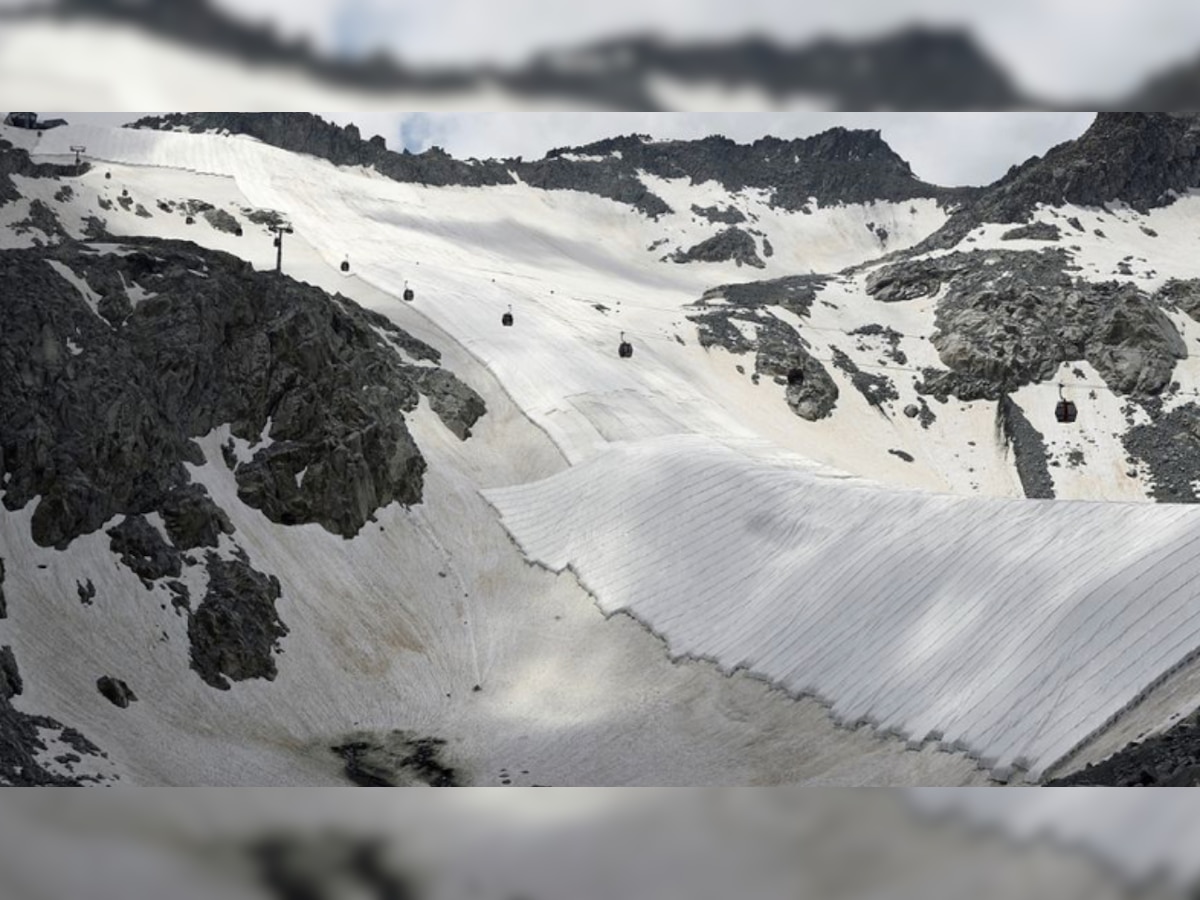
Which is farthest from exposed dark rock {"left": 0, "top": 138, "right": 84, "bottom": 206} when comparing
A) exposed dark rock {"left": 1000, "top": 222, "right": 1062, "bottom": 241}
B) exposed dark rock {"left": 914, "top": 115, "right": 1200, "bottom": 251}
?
exposed dark rock {"left": 1000, "top": 222, "right": 1062, "bottom": 241}

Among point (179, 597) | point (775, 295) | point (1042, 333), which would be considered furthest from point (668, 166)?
point (179, 597)

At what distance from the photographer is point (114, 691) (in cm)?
3306

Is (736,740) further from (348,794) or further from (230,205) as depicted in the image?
(230,205)

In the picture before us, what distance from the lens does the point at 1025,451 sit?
247 ft

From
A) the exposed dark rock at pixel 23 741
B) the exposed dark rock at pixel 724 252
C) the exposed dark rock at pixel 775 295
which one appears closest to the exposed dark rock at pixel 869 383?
the exposed dark rock at pixel 775 295

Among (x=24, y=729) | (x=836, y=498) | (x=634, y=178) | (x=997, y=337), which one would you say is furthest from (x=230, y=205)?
(x=634, y=178)

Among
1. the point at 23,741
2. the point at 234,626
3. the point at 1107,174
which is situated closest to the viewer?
the point at 23,741

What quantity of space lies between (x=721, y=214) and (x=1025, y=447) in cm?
9178

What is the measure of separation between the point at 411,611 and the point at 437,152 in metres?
108

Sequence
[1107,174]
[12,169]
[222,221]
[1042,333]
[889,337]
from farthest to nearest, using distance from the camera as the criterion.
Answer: [1107,174] → [889,337] → [1042,333] → [222,221] → [12,169]

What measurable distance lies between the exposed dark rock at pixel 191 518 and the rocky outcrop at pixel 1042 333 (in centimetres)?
5250

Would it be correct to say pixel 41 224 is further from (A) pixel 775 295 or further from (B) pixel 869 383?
(A) pixel 775 295

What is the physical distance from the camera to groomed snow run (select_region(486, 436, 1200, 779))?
80.8 ft

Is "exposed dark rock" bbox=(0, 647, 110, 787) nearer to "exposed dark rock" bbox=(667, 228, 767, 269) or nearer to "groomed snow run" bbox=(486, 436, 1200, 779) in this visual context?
"groomed snow run" bbox=(486, 436, 1200, 779)
